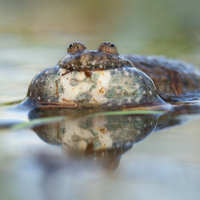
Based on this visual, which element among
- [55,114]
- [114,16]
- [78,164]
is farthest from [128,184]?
[114,16]

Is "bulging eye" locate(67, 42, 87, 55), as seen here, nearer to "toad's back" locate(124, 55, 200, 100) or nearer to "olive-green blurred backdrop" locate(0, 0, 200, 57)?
"toad's back" locate(124, 55, 200, 100)

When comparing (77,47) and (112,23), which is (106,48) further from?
(112,23)

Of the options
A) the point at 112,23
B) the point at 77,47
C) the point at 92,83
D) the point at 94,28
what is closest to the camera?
the point at 92,83

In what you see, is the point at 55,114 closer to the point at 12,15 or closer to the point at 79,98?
the point at 79,98

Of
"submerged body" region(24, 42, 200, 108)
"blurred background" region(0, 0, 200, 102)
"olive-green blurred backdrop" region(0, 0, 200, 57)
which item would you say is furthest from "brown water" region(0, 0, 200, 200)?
"olive-green blurred backdrop" region(0, 0, 200, 57)

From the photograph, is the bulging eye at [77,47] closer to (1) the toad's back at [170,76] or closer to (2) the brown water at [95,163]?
(2) the brown water at [95,163]

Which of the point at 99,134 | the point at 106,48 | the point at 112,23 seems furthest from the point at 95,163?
the point at 112,23

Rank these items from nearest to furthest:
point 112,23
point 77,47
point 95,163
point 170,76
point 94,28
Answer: point 95,163
point 77,47
point 170,76
point 94,28
point 112,23

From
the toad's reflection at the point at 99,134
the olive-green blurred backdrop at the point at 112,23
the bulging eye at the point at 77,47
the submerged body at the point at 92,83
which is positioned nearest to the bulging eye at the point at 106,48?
the submerged body at the point at 92,83
